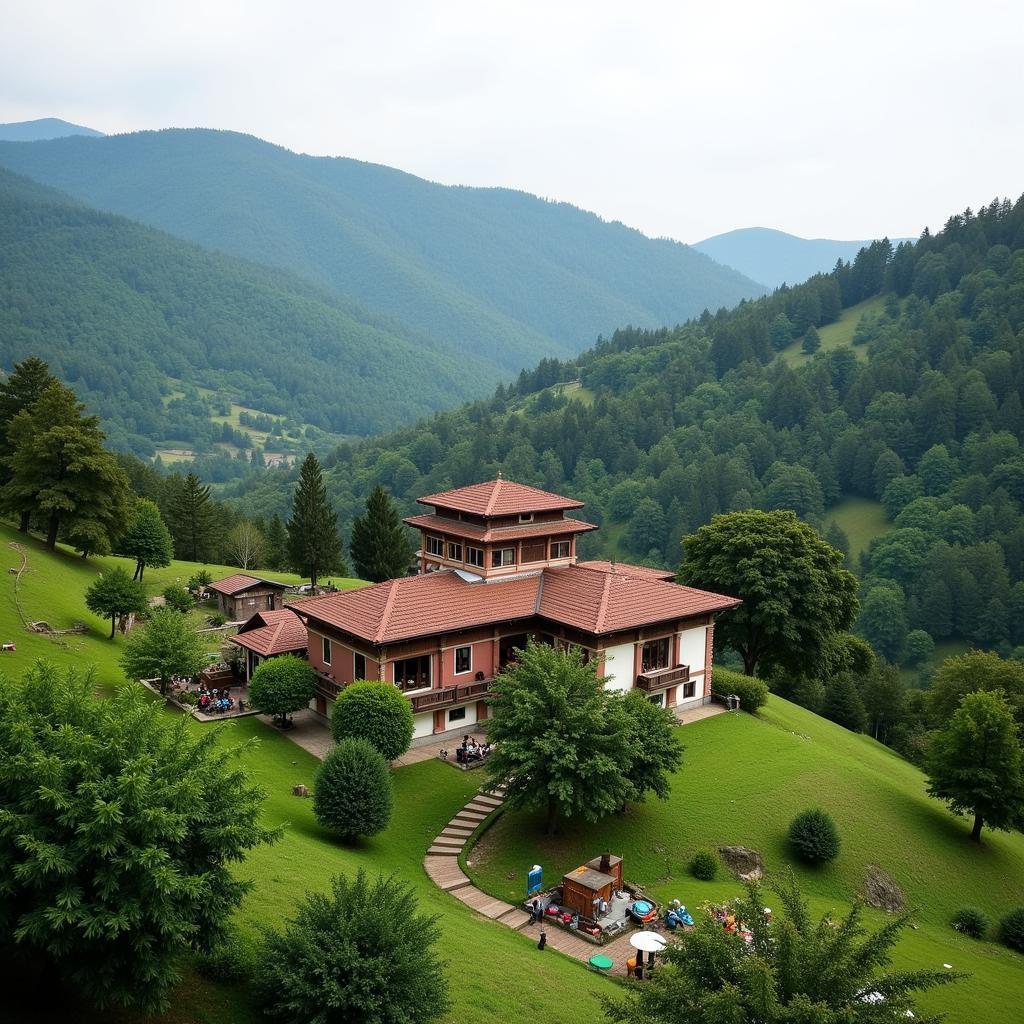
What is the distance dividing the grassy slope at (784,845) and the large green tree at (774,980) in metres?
12.1

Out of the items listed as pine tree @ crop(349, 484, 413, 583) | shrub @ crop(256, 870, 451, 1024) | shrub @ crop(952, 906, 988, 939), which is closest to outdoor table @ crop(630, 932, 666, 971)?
shrub @ crop(256, 870, 451, 1024)

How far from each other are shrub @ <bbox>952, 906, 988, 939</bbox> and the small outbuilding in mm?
44109

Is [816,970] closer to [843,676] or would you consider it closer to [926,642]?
[843,676]

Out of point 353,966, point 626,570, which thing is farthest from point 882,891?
point 353,966

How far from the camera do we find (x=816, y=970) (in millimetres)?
15867

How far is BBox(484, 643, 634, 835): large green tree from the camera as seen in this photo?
29484 millimetres

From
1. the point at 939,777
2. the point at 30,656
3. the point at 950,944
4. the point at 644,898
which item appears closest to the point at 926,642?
the point at 939,777

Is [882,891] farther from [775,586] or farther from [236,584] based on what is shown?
[236,584]

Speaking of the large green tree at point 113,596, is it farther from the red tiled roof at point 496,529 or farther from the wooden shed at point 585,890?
the wooden shed at point 585,890

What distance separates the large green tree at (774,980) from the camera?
48.3 feet

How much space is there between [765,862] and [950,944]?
6.49 meters

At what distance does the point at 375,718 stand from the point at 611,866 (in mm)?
10237

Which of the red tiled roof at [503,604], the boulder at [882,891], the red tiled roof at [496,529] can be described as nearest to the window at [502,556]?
the red tiled roof at [496,529]

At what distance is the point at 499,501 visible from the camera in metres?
44.1
